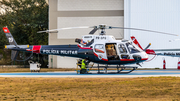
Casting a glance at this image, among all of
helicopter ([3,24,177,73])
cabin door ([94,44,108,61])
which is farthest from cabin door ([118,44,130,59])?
cabin door ([94,44,108,61])

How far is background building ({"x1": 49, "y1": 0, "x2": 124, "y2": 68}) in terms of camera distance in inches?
1198

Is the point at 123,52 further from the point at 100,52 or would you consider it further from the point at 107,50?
the point at 100,52

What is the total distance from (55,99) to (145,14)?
23.2m

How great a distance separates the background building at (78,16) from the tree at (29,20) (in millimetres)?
7773

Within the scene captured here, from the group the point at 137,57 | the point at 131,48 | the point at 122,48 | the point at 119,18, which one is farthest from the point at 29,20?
the point at 137,57

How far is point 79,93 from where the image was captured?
9.29 m

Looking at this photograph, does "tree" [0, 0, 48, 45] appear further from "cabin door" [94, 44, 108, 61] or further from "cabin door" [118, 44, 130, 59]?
"cabin door" [118, 44, 130, 59]

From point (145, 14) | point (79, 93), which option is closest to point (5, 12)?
point (145, 14)

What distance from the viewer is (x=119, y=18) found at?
30.5 metres

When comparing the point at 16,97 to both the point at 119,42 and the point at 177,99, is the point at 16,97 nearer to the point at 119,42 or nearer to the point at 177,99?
the point at 177,99

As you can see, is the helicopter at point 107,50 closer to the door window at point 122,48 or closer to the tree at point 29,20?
the door window at point 122,48

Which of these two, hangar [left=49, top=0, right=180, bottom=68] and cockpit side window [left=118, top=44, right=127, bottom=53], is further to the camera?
hangar [left=49, top=0, right=180, bottom=68]

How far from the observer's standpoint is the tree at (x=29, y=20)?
3859 cm

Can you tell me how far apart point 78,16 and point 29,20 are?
36.5 ft
